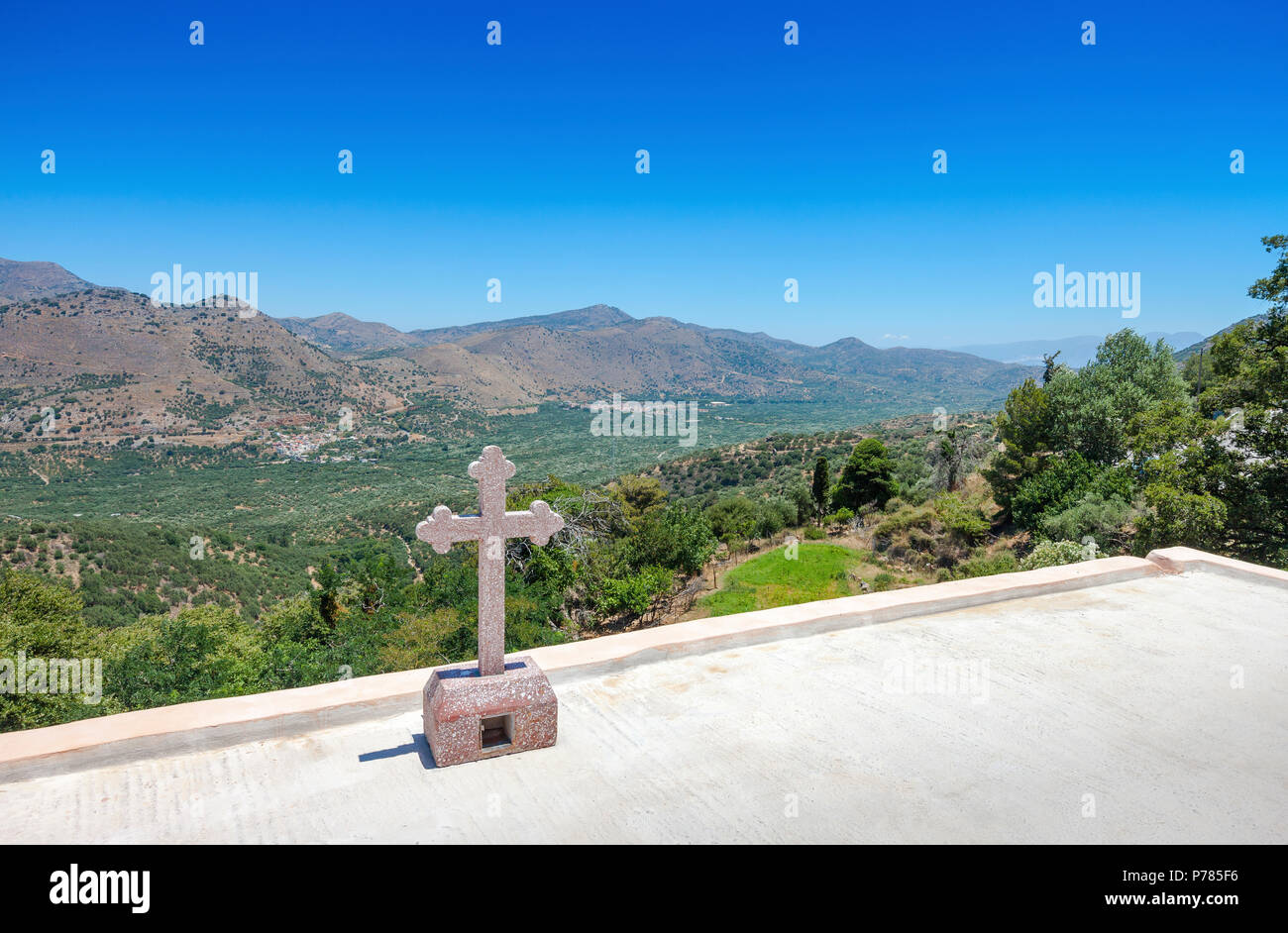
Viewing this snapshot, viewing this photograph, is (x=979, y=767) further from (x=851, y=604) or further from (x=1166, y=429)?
(x=1166, y=429)

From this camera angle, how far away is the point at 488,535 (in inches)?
169

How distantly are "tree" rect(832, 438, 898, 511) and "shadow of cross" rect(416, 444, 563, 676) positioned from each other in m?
29.2

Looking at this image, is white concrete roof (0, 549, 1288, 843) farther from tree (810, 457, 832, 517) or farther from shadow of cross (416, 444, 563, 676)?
tree (810, 457, 832, 517)

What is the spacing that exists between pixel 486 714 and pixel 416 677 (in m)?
1.18

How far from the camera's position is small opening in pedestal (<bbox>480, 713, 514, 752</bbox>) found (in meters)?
4.02

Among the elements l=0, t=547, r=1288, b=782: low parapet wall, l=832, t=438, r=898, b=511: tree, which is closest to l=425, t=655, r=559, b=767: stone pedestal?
l=0, t=547, r=1288, b=782: low parapet wall

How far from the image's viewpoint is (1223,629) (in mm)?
6191

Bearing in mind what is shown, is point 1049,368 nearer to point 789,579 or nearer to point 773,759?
point 789,579

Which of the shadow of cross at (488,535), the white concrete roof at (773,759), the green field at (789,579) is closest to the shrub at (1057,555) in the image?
the green field at (789,579)

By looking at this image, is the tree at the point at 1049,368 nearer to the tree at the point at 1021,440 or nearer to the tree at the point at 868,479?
the tree at the point at 1021,440

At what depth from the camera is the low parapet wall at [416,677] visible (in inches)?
148

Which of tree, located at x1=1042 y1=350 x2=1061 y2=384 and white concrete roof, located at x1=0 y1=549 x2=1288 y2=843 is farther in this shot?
tree, located at x1=1042 y1=350 x2=1061 y2=384

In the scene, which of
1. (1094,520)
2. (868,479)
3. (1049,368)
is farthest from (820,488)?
(1094,520)
